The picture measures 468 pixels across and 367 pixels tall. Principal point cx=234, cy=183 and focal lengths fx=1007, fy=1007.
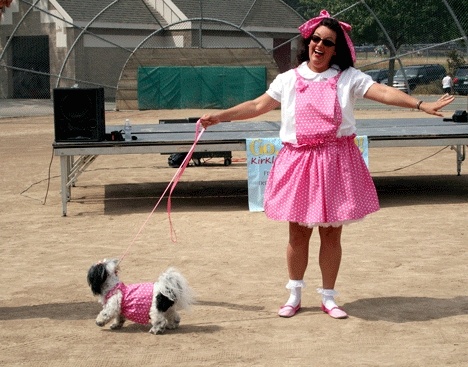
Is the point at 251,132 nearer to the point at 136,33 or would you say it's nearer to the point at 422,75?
the point at 136,33

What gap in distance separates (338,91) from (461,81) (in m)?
31.5

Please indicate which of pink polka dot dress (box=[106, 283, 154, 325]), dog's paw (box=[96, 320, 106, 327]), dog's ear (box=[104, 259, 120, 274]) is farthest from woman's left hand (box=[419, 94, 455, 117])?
dog's paw (box=[96, 320, 106, 327])

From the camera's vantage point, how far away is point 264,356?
526 cm

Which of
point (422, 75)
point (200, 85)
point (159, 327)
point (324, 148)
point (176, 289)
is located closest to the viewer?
point (176, 289)

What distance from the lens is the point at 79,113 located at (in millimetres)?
10883

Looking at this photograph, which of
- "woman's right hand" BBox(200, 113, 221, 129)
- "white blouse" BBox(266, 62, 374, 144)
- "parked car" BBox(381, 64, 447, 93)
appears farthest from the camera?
"parked car" BBox(381, 64, 447, 93)

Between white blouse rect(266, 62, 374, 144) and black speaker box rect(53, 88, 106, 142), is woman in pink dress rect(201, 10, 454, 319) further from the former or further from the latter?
black speaker box rect(53, 88, 106, 142)

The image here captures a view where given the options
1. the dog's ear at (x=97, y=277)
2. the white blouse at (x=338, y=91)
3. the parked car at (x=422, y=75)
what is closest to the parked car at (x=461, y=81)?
the parked car at (x=422, y=75)

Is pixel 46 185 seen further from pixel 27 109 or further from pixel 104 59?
pixel 104 59

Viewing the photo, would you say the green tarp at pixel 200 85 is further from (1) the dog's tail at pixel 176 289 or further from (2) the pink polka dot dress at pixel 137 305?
(1) the dog's tail at pixel 176 289

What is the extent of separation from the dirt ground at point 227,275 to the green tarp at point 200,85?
1762 cm

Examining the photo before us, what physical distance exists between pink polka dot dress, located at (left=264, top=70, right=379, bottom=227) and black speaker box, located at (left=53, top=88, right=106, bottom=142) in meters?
5.15

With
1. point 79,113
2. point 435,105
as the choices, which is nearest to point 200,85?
point 79,113

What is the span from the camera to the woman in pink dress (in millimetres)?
5906
